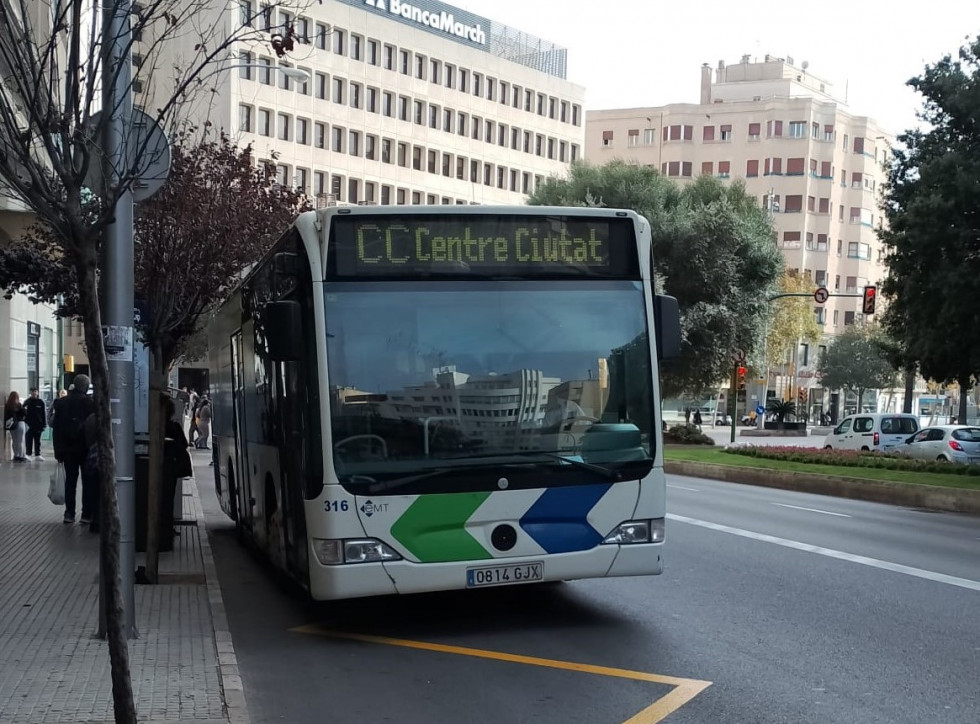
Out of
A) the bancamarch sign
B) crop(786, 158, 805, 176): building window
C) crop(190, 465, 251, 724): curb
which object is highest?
the bancamarch sign

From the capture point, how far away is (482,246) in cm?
908

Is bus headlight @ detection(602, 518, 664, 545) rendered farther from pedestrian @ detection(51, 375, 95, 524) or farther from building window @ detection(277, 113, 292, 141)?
building window @ detection(277, 113, 292, 141)

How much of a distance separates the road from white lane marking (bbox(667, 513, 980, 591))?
0.06 meters

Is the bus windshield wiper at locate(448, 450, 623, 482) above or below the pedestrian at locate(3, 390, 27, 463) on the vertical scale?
above

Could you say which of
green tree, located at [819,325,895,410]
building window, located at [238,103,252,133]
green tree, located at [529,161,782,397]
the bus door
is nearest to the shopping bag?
the bus door

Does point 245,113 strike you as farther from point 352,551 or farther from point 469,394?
point 352,551

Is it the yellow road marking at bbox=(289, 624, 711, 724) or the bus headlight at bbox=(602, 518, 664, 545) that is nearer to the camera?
the yellow road marking at bbox=(289, 624, 711, 724)

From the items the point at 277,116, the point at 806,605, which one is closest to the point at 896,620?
the point at 806,605

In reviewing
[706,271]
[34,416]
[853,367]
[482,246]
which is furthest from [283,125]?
[482,246]

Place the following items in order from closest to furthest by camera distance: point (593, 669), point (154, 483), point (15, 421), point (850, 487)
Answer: point (593, 669) < point (154, 483) < point (850, 487) < point (15, 421)

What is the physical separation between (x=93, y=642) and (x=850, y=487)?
19874 mm

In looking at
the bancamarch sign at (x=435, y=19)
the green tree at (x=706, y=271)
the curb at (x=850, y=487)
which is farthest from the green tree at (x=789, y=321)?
the curb at (x=850, y=487)

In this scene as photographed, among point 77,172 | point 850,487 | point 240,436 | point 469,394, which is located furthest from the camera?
point 850,487

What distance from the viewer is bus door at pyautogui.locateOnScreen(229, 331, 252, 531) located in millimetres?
13281
